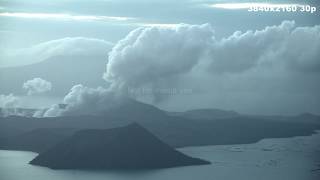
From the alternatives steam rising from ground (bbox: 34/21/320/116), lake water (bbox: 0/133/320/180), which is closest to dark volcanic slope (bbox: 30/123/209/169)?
lake water (bbox: 0/133/320/180)

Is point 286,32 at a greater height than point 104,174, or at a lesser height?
greater

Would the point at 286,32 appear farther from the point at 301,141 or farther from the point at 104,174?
the point at 104,174

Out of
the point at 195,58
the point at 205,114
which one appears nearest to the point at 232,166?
the point at 205,114

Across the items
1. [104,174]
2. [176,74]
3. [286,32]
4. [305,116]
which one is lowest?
[104,174]

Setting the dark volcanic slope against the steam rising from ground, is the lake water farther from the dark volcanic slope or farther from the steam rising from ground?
the steam rising from ground

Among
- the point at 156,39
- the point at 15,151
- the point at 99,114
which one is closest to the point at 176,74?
the point at 156,39

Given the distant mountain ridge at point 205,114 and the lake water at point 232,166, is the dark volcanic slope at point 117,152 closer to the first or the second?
the lake water at point 232,166
